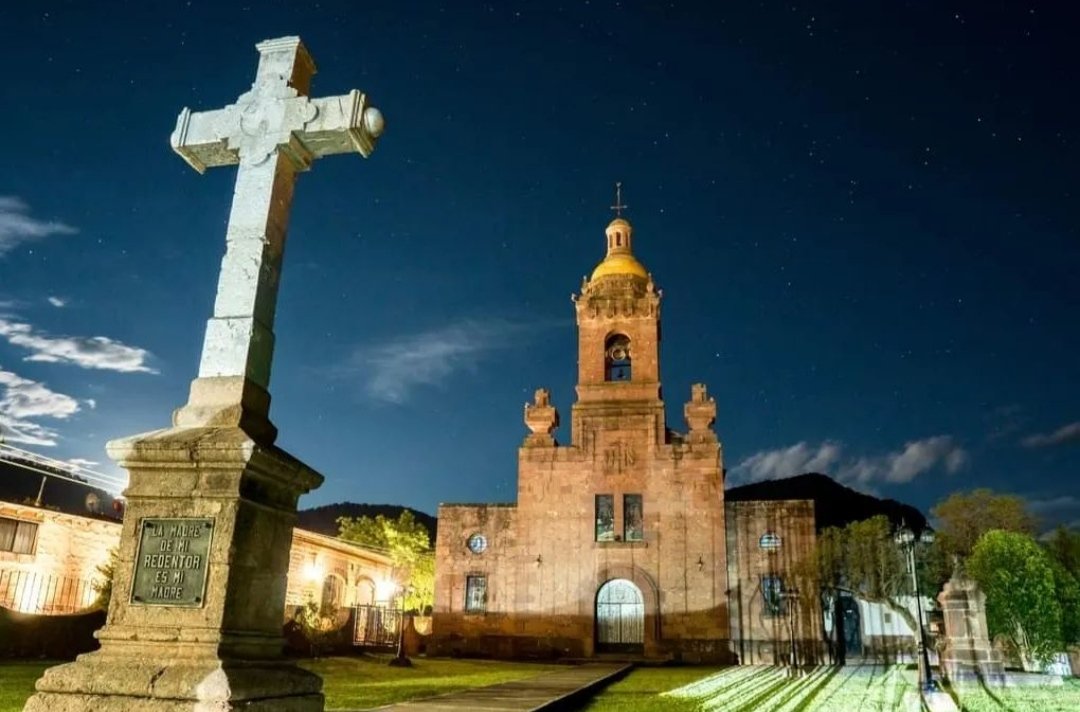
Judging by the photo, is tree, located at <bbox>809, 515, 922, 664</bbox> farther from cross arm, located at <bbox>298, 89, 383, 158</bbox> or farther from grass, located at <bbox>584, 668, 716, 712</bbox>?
cross arm, located at <bbox>298, 89, 383, 158</bbox>

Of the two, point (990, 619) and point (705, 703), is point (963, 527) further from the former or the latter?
point (705, 703)

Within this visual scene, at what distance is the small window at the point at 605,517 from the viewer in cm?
3120

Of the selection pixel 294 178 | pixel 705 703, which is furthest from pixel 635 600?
pixel 294 178

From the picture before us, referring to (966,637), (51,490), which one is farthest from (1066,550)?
(51,490)

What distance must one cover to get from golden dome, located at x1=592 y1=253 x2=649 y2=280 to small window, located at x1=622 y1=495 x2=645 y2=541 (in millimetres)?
10290

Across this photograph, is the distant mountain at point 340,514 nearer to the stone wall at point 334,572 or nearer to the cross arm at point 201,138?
the stone wall at point 334,572

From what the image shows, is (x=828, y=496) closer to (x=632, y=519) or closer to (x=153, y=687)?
(x=632, y=519)

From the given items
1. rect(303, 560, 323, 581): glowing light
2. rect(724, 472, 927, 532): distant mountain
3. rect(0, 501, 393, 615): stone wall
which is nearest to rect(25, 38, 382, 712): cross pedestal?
rect(0, 501, 393, 615): stone wall

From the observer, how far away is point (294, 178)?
7059 mm

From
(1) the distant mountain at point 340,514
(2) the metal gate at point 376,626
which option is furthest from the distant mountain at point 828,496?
(2) the metal gate at point 376,626

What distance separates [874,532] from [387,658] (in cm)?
1771

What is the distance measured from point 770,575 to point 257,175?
90.5ft

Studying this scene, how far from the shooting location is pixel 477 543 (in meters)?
32.6

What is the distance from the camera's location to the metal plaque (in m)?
5.25
